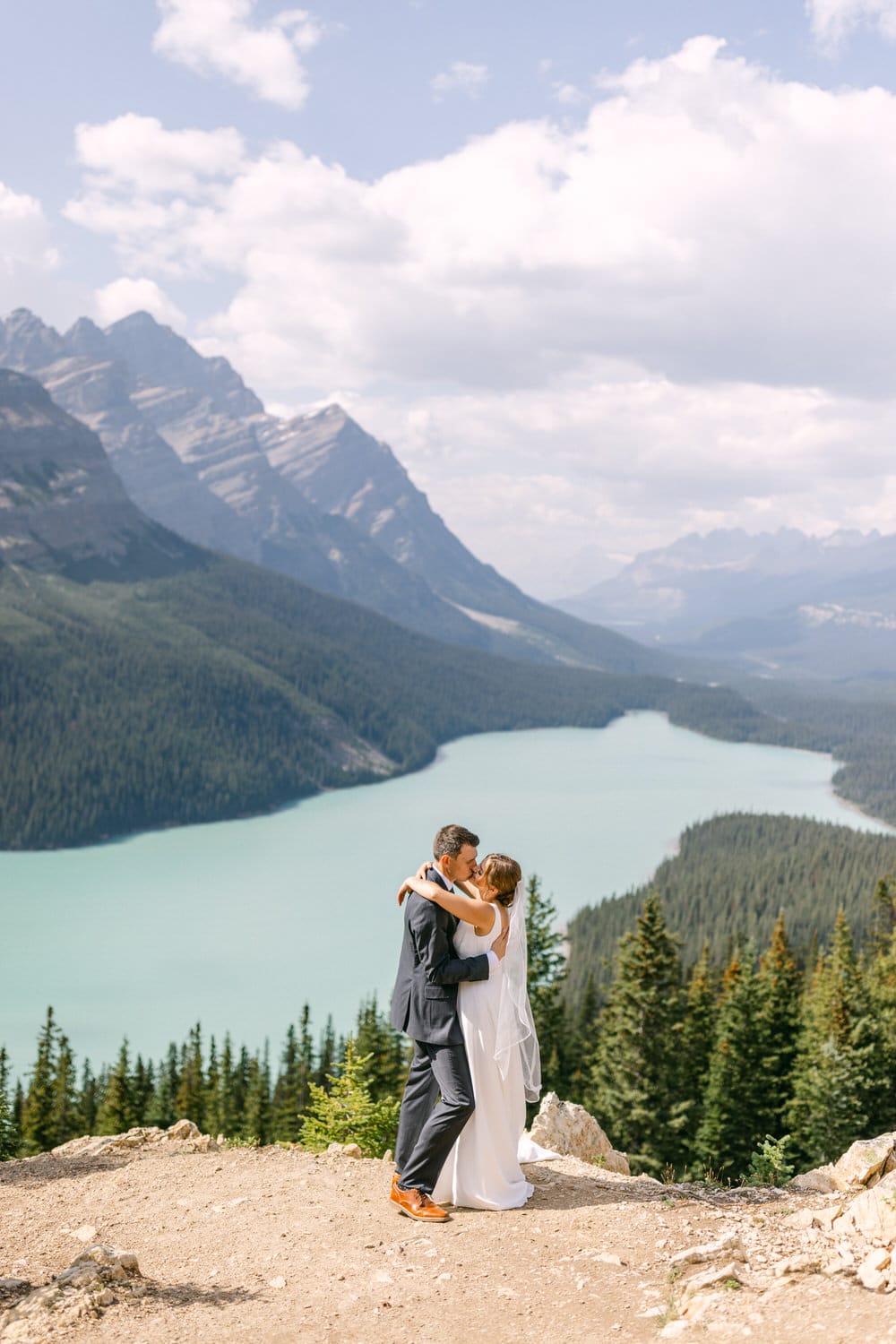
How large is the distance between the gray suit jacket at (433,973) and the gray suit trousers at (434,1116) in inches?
7.0

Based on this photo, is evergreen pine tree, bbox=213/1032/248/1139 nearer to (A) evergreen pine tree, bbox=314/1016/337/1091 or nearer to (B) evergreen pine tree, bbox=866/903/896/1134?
(A) evergreen pine tree, bbox=314/1016/337/1091

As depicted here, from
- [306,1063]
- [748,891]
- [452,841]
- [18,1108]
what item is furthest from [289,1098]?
[748,891]

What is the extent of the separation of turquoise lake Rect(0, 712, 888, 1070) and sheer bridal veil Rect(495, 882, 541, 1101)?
63.9 m

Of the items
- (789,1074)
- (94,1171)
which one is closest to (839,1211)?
(94,1171)

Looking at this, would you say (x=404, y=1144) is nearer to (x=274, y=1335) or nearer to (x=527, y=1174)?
(x=527, y=1174)

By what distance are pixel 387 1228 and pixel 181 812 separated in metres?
149

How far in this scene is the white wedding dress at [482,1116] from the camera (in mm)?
9703

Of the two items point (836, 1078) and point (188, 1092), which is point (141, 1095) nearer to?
point (188, 1092)

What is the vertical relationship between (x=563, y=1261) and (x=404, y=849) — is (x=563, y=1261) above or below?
above

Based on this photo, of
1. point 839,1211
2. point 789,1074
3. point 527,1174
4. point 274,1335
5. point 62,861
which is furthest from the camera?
point 62,861

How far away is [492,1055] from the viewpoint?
32.0ft

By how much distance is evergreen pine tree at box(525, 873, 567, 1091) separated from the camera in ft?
113

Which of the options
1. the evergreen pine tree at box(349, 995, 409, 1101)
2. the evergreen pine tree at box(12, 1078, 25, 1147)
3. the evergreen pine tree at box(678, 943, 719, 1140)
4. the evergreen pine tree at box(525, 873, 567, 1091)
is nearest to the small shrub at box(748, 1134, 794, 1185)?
the evergreen pine tree at box(525, 873, 567, 1091)

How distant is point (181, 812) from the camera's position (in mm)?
151125
